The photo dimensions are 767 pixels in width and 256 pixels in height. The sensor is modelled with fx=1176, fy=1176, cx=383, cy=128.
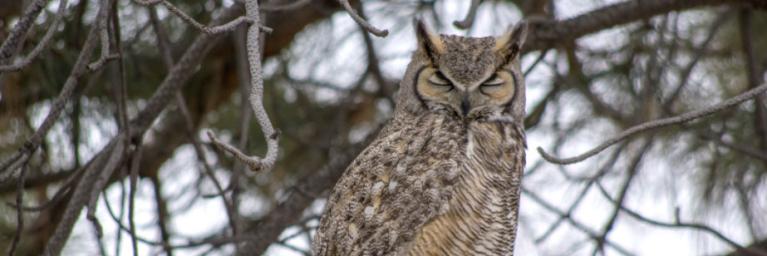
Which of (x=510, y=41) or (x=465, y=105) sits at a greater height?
(x=510, y=41)

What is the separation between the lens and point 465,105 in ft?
9.70

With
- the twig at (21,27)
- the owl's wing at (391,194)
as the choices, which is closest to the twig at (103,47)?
the twig at (21,27)

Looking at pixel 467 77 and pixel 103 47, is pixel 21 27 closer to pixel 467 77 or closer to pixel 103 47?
pixel 103 47

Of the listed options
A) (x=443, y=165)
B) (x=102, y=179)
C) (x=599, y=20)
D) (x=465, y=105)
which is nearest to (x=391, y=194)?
(x=443, y=165)

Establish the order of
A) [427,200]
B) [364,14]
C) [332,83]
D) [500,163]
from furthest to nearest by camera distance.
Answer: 1. [332,83]
2. [364,14]
3. [500,163]
4. [427,200]

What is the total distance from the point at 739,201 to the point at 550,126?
77cm

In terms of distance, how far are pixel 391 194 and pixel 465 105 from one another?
0.33 metres

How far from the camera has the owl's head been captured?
293cm

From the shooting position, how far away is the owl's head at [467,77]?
9.60ft

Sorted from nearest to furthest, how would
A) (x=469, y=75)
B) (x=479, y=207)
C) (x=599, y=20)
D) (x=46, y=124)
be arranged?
1. (x=46, y=124)
2. (x=479, y=207)
3. (x=469, y=75)
4. (x=599, y=20)

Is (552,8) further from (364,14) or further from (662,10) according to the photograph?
(364,14)

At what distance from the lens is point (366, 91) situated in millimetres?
4594

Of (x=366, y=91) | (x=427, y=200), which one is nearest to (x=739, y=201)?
(x=366, y=91)

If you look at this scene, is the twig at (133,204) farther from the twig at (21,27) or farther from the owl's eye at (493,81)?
the owl's eye at (493,81)
